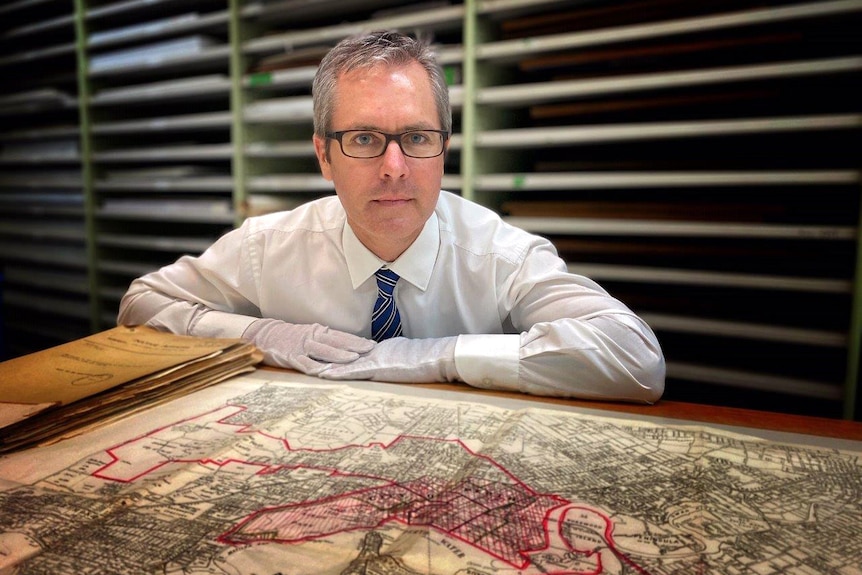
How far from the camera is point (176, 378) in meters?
0.94

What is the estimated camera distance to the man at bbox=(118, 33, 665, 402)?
1024 mm

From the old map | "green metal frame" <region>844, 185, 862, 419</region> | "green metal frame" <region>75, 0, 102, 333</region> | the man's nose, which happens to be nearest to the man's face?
the man's nose

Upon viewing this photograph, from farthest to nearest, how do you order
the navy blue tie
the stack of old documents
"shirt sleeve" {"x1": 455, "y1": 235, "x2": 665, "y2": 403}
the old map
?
the navy blue tie
"shirt sleeve" {"x1": 455, "y1": 235, "x2": 665, "y2": 403}
the stack of old documents
the old map

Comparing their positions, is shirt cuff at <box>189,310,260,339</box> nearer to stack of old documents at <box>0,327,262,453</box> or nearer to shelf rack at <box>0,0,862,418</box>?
stack of old documents at <box>0,327,262,453</box>

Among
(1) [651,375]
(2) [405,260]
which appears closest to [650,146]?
(2) [405,260]

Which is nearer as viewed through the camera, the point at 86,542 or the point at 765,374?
the point at 86,542

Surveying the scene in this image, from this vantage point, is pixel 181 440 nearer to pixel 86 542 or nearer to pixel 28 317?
pixel 86 542

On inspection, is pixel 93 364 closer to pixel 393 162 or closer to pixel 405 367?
pixel 405 367

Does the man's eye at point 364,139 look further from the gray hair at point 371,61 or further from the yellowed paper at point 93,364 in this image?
the yellowed paper at point 93,364

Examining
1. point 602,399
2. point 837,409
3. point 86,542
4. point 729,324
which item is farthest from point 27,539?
point 837,409

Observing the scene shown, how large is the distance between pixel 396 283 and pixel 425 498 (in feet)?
2.43

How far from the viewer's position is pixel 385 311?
129 cm

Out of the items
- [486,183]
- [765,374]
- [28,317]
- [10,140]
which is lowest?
[28,317]

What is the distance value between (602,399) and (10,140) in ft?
13.2
